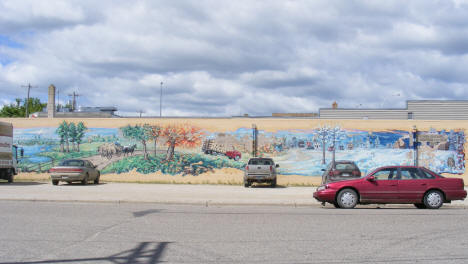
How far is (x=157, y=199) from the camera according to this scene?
54.9ft

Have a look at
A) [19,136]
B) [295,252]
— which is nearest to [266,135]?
[19,136]

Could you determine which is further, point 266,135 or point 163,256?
point 266,135

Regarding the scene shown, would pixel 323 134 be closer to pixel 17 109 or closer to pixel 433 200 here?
pixel 433 200

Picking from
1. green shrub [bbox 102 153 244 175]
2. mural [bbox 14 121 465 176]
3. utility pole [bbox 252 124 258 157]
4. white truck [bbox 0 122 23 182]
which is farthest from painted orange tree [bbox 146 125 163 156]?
white truck [bbox 0 122 23 182]

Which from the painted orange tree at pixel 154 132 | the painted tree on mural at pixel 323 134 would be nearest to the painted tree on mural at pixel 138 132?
the painted orange tree at pixel 154 132

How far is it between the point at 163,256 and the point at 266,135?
70.2 feet

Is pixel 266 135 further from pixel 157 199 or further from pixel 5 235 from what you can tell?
pixel 5 235

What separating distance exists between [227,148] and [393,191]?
49.0ft

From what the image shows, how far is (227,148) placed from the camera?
28.8 m

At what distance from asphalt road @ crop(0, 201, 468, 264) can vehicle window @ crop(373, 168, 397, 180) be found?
142cm

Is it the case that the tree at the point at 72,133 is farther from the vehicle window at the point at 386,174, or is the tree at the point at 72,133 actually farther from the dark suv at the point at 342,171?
the vehicle window at the point at 386,174

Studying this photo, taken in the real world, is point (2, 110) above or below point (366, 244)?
above

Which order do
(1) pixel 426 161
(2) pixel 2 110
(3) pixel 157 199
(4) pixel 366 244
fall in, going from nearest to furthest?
1. (4) pixel 366 244
2. (3) pixel 157 199
3. (1) pixel 426 161
4. (2) pixel 2 110

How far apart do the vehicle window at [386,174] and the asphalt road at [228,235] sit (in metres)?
1.42
